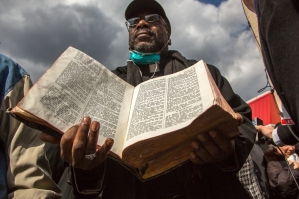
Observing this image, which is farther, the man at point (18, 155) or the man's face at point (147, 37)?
the man's face at point (147, 37)

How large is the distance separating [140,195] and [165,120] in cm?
48

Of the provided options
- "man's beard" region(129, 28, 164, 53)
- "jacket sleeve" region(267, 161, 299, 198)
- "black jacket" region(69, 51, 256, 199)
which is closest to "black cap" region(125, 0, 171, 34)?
"man's beard" region(129, 28, 164, 53)

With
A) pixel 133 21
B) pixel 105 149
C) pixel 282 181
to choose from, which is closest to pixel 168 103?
pixel 105 149

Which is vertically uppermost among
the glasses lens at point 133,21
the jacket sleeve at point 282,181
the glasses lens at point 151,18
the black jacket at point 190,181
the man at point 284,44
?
the glasses lens at point 151,18

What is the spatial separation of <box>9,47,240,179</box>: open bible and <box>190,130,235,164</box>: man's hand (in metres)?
0.03

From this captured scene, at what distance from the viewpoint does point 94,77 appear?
1036 millimetres

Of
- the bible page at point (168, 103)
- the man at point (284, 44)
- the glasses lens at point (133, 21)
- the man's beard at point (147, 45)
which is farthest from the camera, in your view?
the glasses lens at point (133, 21)

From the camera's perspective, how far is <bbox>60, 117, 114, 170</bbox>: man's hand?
0.84 meters

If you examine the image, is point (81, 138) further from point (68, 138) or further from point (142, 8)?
point (142, 8)

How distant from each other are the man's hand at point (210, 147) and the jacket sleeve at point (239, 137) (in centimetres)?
13

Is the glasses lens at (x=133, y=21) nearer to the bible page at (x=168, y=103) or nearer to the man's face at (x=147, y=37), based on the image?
the man's face at (x=147, y=37)

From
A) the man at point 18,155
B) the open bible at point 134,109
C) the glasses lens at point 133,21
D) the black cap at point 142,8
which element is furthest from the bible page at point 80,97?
the black cap at point 142,8

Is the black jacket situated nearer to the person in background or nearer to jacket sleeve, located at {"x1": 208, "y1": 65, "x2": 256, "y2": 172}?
jacket sleeve, located at {"x1": 208, "y1": 65, "x2": 256, "y2": 172}

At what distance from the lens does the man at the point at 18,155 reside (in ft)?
2.96
